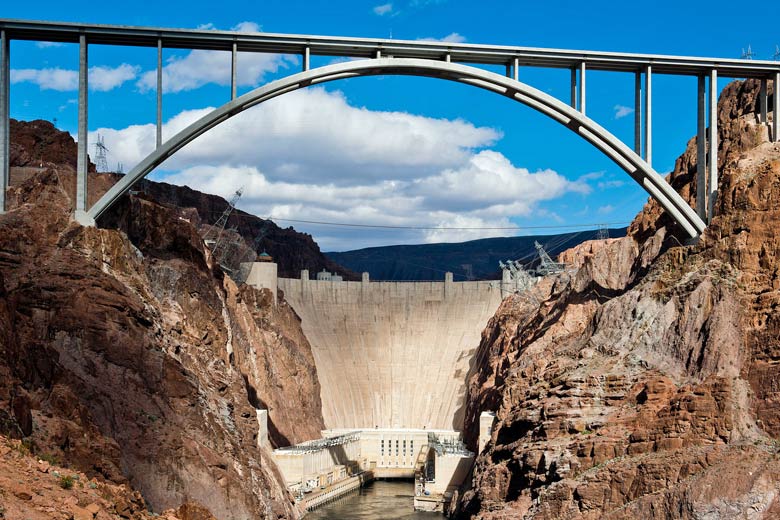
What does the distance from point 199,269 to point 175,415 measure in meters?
23.4

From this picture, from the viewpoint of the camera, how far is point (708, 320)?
51.9 metres

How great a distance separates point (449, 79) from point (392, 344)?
2465 inches

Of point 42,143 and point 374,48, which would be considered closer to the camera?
point 374,48

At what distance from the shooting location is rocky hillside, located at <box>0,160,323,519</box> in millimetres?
34312

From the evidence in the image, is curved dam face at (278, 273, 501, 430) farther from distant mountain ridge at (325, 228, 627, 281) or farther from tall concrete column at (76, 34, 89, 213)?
distant mountain ridge at (325, 228, 627, 281)

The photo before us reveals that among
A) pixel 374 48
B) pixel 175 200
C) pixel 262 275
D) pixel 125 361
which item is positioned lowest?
pixel 125 361

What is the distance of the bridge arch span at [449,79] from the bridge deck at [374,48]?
46.4 inches

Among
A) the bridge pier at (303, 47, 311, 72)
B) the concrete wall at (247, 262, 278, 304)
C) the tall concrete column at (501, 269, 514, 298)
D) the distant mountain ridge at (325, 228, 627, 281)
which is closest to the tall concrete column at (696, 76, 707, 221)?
the bridge pier at (303, 47, 311, 72)

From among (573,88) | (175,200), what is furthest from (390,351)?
(573,88)

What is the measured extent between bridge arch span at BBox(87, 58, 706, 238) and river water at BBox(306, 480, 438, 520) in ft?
99.8

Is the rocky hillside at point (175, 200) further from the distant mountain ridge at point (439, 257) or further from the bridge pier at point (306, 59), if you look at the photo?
the distant mountain ridge at point (439, 257)

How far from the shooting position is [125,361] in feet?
157

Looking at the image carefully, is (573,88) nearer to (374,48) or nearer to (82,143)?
(374,48)

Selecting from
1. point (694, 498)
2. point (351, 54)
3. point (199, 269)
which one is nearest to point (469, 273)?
point (199, 269)
